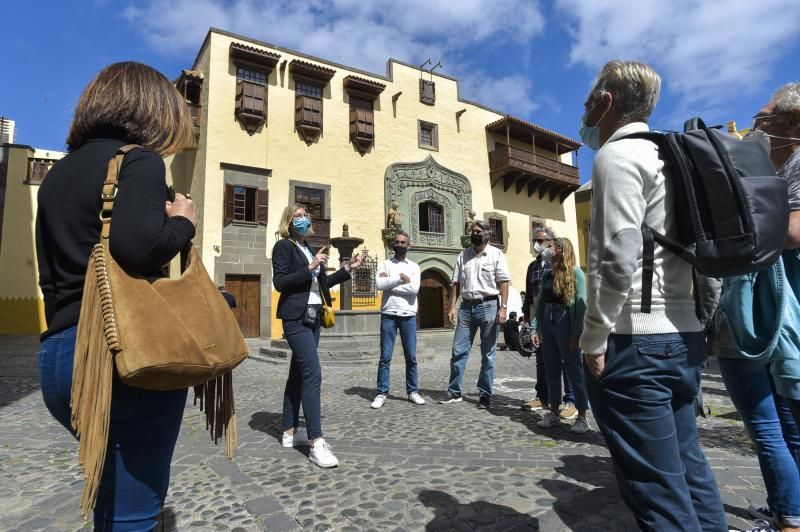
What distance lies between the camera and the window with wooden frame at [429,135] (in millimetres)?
21188

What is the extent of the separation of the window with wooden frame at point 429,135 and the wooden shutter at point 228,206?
28.7 ft

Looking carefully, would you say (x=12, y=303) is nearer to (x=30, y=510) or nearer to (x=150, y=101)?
(x=30, y=510)

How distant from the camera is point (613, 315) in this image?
1.57 meters

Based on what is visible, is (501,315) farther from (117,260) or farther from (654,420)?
(117,260)

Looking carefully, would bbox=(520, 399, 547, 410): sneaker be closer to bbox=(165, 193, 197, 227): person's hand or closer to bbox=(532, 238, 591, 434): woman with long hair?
bbox=(532, 238, 591, 434): woman with long hair

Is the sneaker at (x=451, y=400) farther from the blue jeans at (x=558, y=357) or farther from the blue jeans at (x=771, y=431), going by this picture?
the blue jeans at (x=771, y=431)

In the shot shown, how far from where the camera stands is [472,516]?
98.3 inches

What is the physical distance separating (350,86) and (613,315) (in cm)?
1923

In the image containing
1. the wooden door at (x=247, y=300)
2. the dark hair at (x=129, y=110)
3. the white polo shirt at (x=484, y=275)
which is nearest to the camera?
the dark hair at (x=129, y=110)

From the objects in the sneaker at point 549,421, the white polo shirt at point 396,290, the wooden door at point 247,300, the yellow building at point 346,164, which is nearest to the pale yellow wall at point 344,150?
the yellow building at point 346,164

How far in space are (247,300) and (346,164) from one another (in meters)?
6.56

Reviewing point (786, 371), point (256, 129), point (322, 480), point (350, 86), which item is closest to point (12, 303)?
point (256, 129)

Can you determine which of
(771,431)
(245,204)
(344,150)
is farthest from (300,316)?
(344,150)

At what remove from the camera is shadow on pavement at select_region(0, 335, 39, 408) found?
6.50 m
